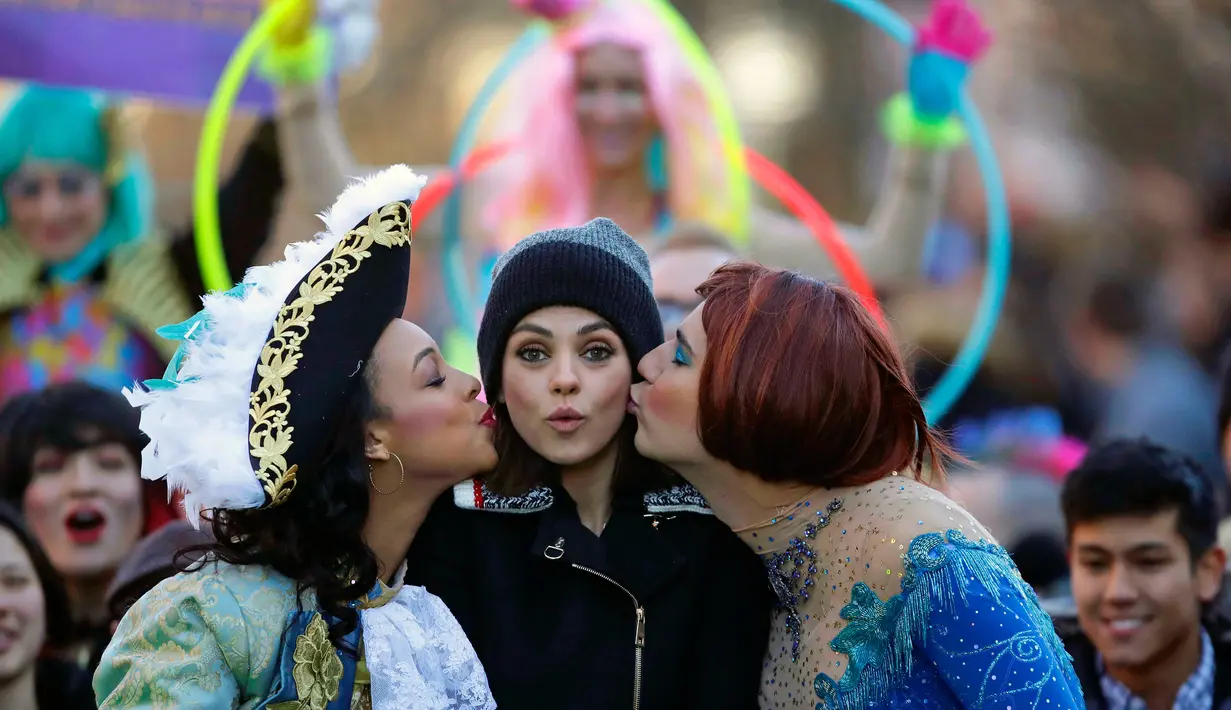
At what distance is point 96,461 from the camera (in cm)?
459

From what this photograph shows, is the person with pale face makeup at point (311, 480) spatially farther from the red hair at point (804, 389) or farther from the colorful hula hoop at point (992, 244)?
the colorful hula hoop at point (992, 244)

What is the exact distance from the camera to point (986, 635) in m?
2.71

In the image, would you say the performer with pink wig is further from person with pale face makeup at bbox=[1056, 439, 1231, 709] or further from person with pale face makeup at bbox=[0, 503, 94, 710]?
person with pale face makeup at bbox=[0, 503, 94, 710]

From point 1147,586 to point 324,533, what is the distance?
257 cm

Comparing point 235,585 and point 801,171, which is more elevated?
point 801,171

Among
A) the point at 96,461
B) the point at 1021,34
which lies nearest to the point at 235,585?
the point at 96,461

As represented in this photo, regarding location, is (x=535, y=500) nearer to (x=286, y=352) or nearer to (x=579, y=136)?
(x=286, y=352)

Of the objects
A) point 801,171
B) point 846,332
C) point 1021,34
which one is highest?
point 1021,34

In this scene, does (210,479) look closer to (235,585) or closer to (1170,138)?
(235,585)

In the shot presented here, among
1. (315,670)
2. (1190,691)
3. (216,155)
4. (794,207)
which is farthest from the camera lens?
(794,207)

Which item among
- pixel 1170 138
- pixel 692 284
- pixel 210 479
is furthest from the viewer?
pixel 1170 138

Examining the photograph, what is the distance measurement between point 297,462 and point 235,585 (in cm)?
28

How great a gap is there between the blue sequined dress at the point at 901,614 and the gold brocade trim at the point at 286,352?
105cm

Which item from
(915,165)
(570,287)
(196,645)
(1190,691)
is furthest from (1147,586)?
(196,645)
